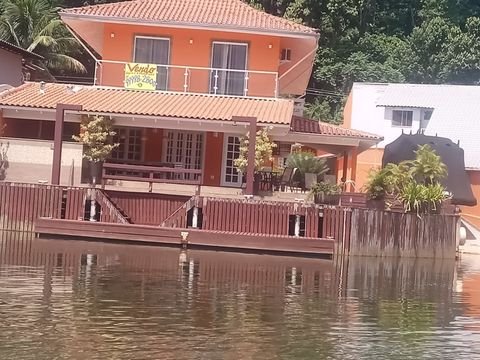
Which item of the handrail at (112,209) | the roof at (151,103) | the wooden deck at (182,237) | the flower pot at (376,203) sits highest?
the roof at (151,103)

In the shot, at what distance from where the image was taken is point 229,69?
30.9 meters

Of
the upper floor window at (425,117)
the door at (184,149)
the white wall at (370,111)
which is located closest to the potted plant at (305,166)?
the door at (184,149)

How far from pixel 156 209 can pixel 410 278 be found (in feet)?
28.0

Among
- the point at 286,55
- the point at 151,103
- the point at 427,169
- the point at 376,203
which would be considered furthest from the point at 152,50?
the point at 427,169

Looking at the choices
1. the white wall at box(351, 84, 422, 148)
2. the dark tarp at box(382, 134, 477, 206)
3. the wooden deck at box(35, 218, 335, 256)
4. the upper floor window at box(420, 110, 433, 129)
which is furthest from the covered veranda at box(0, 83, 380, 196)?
the white wall at box(351, 84, 422, 148)

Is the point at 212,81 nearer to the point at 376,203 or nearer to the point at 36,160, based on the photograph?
the point at 36,160

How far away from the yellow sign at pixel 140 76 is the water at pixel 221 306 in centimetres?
798

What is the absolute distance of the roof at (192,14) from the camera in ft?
99.3

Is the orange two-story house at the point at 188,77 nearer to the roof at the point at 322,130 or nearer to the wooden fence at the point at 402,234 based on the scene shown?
the roof at the point at 322,130

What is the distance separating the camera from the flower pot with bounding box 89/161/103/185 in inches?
1108

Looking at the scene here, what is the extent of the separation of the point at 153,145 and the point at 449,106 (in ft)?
73.3

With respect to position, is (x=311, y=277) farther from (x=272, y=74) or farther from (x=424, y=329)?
(x=272, y=74)

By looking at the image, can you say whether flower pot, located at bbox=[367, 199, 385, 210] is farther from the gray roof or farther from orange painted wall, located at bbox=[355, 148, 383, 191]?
orange painted wall, located at bbox=[355, 148, 383, 191]

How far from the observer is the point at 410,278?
21.7 metres
